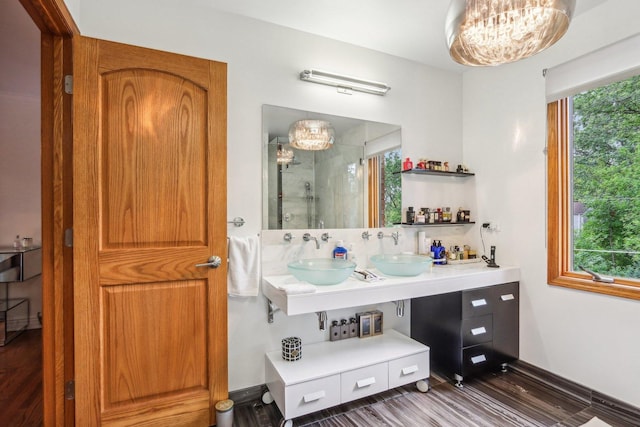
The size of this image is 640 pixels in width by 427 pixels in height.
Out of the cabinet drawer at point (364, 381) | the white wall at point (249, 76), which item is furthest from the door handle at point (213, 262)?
the cabinet drawer at point (364, 381)

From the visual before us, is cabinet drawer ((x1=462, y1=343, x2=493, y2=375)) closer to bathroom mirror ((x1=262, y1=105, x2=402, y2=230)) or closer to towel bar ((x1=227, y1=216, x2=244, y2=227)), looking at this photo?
bathroom mirror ((x1=262, y1=105, x2=402, y2=230))

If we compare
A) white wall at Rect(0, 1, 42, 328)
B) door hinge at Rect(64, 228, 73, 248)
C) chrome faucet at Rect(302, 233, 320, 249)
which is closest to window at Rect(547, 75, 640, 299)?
chrome faucet at Rect(302, 233, 320, 249)

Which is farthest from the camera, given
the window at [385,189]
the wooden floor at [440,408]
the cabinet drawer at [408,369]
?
the window at [385,189]

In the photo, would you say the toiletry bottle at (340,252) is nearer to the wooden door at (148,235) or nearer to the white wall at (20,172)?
the wooden door at (148,235)

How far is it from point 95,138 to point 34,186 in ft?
9.28

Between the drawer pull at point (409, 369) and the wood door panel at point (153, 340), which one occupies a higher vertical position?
the wood door panel at point (153, 340)

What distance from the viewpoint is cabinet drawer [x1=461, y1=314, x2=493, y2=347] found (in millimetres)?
2270

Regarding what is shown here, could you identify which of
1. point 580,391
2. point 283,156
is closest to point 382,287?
point 283,156

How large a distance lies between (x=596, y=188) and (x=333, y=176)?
6.07 feet

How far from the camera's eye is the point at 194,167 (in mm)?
1834

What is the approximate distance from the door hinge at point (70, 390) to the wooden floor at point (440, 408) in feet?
1.68

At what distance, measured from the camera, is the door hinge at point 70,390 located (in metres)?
1.63

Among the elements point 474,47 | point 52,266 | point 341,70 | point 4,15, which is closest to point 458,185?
point 341,70

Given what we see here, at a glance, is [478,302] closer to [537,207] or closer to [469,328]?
[469,328]
